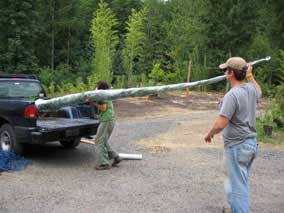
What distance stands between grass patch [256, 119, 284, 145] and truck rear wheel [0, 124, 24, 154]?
601 centimetres

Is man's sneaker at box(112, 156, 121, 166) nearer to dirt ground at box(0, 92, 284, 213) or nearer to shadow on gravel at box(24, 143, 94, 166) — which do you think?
dirt ground at box(0, 92, 284, 213)

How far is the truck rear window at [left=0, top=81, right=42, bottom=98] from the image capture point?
8734mm

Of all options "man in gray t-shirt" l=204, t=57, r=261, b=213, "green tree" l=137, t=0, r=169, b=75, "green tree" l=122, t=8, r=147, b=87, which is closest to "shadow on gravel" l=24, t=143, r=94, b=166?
"man in gray t-shirt" l=204, t=57, r=261, b=213

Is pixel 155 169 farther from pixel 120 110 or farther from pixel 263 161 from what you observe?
pixel 120 110

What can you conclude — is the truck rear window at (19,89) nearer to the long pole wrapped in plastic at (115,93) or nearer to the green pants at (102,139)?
the long pole wrapped in plastic at (115,93)

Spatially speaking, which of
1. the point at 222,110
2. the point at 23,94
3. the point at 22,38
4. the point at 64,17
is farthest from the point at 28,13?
the point at 222,110

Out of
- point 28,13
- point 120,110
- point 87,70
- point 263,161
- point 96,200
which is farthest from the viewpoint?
point 87,70

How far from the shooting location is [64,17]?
1438 inches

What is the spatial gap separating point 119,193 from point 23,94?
4084mm

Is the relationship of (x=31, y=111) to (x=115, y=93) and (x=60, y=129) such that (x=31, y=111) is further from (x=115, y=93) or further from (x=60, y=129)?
(x=115, y=93)

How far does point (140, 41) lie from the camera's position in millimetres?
29047

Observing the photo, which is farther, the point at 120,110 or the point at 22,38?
the point at 22,38

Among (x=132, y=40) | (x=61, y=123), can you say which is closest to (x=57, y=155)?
(x=61, y=123)

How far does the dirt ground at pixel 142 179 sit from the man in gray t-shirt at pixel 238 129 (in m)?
1.18
